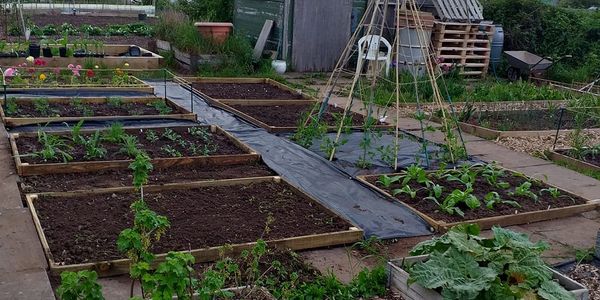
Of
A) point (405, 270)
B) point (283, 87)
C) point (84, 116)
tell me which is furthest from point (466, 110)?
point (405, 270)

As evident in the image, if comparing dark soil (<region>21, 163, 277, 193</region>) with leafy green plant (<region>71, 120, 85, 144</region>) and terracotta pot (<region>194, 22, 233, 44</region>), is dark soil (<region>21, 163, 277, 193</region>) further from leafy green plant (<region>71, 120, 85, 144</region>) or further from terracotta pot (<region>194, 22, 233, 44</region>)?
terracotta pot (<region>194, 22, 233, 44</region>)

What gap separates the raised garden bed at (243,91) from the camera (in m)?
9.55

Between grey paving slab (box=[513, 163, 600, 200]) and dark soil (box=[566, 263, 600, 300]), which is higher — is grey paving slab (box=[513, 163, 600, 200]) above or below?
below

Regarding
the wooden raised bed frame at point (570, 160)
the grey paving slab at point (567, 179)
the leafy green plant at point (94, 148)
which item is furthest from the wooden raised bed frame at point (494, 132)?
the leafy green plant at point (94, 148)

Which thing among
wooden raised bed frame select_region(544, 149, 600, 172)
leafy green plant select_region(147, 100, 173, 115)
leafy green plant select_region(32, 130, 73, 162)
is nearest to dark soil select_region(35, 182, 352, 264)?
leafy green plant select_region(32, 130, 73, 162)

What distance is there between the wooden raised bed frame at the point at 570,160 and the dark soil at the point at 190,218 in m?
3.54

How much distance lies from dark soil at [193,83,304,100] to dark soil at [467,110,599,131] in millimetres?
2713

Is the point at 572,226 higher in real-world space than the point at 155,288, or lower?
lower

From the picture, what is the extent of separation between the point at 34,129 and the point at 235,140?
2.14 m

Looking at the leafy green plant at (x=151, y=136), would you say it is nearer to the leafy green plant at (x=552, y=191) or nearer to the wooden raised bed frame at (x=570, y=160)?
the leafy green plant at (x=552, y=191)

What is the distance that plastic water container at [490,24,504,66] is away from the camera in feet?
47.7

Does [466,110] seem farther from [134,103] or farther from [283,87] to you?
[134,103]


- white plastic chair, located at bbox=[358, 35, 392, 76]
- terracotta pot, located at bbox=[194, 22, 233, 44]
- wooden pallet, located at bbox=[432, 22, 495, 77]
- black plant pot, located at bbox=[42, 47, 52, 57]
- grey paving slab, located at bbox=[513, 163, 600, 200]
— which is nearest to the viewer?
grey paving slab, located at bbox=[513, 163, 600, 200]

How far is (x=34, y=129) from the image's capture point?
7.09 metres
